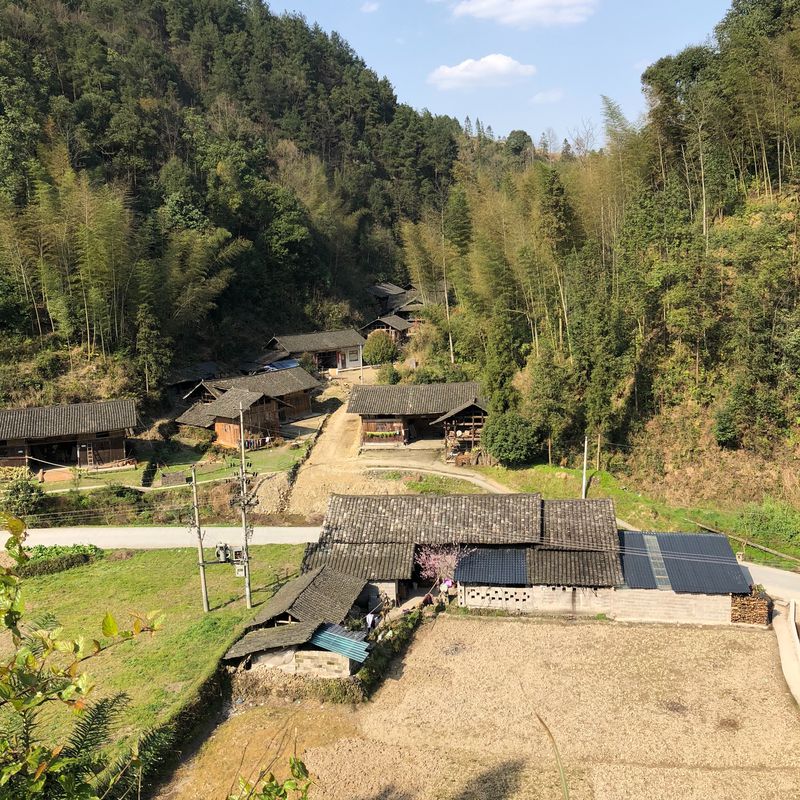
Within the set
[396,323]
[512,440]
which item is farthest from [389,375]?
[512,440]

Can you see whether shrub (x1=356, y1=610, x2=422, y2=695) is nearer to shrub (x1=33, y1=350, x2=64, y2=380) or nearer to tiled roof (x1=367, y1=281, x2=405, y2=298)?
shrub (x1=33, y1=350, x2=64, y2=380)

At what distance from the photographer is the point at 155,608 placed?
18.1 metres

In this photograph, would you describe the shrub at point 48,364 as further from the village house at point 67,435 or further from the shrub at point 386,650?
the shrub at point 386,650

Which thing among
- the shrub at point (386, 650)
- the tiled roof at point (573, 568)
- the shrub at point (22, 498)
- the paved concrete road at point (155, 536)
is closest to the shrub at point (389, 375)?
the paved concrete road at point (155, 536)

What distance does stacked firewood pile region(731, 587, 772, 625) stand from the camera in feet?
52.3

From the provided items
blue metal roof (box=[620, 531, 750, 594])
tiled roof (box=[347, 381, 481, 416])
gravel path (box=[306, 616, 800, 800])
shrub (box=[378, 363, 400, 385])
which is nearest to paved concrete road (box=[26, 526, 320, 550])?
tiled roof (box=[347, 381, 481, 416])

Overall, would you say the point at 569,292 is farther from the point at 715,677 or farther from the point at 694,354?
the point at 715,677

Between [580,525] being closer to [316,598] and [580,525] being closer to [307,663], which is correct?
[316,598]

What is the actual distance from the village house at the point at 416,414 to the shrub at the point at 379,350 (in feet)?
42.8

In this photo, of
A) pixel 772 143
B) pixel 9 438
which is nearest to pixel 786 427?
pixel 772 143

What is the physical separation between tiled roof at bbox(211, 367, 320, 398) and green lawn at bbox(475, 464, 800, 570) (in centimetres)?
1282

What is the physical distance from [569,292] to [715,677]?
56.9 ft

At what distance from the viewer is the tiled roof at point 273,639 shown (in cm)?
1409

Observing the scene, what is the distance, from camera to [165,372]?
115ft
